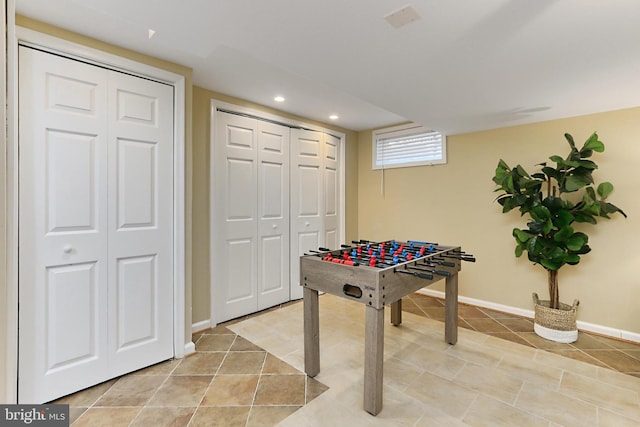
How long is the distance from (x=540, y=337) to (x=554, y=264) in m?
0.69

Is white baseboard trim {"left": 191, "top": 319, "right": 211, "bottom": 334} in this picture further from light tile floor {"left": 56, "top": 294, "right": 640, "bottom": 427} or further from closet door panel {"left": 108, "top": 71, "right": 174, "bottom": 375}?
closet door panel {"left": 108, "top": 71, "right": 174, "bottom": 375}

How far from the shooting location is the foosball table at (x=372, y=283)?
1769 mm

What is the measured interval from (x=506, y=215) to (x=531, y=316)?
43.9 inches

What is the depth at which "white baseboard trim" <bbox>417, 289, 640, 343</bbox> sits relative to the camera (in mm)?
2723

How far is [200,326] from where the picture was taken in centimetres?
290

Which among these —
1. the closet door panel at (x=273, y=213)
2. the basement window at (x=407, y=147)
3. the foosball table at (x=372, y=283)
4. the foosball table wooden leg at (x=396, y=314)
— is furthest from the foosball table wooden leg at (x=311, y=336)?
the basement window at (x=407, y=147)

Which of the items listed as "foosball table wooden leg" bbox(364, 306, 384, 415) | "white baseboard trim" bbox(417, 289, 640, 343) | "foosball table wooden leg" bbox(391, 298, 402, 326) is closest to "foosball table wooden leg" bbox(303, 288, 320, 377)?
"foosball table wooden leg" bbox(364, 306, 384, 415)

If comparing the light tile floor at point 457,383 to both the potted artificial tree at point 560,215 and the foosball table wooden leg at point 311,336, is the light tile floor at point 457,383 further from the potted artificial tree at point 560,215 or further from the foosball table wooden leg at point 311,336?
the potted artificial tree at point 560,215

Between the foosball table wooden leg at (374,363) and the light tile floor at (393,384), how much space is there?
74mm

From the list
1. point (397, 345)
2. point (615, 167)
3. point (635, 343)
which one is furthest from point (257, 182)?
point (635, 343)

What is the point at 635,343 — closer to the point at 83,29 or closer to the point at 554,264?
the point at 554,264

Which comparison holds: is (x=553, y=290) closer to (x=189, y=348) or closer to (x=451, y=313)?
(x=451, y=313)

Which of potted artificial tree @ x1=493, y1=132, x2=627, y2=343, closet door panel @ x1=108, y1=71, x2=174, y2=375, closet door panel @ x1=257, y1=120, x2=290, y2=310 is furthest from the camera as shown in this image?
closet door panel @ x1=257, y1=120, x2=290, y2=310

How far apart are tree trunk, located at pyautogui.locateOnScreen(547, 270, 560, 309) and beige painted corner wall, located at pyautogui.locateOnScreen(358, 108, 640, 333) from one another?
0.32 m
